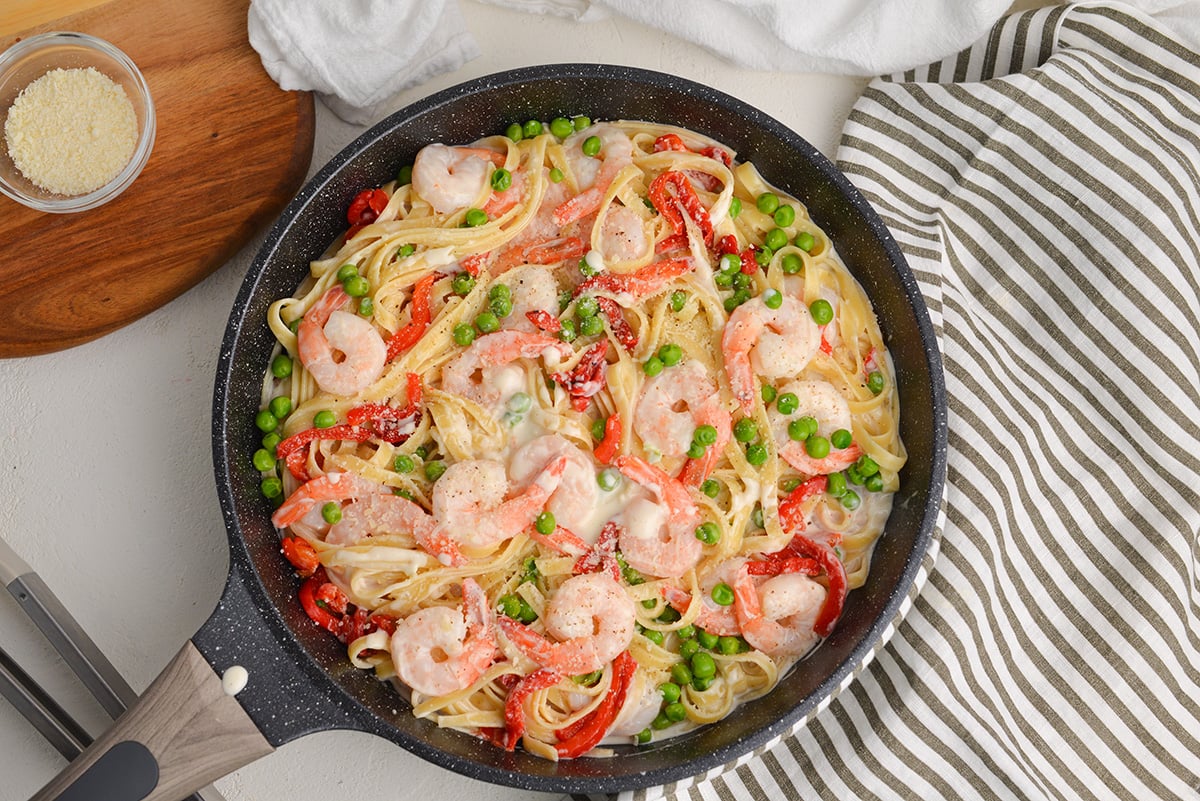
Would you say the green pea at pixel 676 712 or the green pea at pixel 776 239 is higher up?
the green pea at pixel 776 239

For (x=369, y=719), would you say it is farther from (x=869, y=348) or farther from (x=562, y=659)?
(x=869, y=348)

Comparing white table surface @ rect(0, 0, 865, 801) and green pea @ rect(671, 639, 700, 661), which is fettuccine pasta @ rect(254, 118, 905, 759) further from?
white table surface @ rect(0, 0, 865, 801)

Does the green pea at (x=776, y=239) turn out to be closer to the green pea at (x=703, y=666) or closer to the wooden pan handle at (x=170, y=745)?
the green pea at (x=703, y=666)

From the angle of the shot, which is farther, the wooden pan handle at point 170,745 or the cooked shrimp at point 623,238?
the cooked shrimp at point 623,238

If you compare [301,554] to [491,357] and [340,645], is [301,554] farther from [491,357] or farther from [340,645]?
[491,357]

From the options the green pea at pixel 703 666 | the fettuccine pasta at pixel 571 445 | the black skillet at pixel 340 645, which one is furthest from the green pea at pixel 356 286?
the green pea at pixel 703 666

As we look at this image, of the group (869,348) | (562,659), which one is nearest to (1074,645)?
(869,348)
